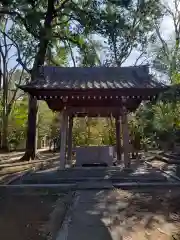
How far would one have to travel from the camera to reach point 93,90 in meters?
9.34

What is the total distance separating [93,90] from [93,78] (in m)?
2.06

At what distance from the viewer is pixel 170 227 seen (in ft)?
15.3

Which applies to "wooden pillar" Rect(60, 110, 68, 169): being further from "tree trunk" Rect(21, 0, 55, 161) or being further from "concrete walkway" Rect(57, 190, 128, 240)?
"tree trunk" Rect(21, 0, 55, 161)

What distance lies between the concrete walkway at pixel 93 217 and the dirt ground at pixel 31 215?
0.22 metres

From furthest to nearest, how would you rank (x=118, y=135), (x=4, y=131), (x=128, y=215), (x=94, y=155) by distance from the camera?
(x=4, y=131) < (x=118, y=135) < (x=94, y=155) < (x=128, y=215)

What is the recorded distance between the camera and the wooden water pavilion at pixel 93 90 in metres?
9.34

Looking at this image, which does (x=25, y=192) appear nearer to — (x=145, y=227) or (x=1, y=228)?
(x=1, y=228)

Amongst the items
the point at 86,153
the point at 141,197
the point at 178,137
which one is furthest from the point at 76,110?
the point at 178,137

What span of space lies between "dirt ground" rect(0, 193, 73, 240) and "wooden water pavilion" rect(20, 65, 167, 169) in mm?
3285

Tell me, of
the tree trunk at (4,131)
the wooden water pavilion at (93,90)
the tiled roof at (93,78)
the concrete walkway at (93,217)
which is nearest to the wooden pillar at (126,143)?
the wooden water pavilion at (93,90)

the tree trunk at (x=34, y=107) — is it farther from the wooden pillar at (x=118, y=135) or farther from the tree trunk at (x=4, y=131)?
the tree trunk at (x=4, y=131)

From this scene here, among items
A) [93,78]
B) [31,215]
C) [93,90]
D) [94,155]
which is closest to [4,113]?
[93,78]

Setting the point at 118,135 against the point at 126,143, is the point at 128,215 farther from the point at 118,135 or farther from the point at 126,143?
the point at 118,135

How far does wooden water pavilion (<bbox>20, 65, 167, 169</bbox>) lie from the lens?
934cm
